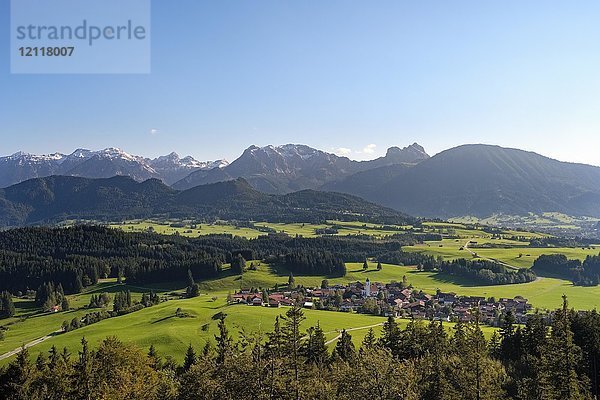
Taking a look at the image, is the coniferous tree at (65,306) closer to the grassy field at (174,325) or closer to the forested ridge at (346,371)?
the grassy field at (174,325)

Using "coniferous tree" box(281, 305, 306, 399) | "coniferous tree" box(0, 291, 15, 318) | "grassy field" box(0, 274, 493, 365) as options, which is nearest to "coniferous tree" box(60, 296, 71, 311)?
"grassy field" box(0, 274, 493, 365)

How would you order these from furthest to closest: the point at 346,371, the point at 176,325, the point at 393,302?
the point at 393,302, the point at 176,325, the point at 346,371

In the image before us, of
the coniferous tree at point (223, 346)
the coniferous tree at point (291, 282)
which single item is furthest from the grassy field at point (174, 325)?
the coniferous tree at point (291, 282)

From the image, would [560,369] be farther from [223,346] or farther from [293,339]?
[223,346]

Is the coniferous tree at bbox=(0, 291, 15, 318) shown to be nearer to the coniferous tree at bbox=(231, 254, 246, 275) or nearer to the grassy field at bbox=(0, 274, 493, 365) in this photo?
the grassy field at bbox=(0, 274, 493, 365)

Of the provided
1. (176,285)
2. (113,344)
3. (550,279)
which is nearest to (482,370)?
(113,344)

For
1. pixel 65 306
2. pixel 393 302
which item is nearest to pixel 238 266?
pixel 65 306

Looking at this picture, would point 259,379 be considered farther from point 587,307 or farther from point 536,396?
point 587,307
